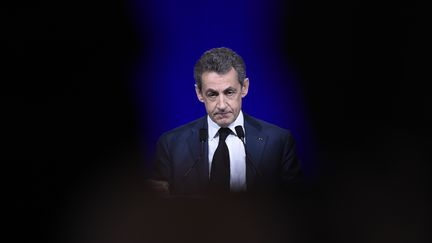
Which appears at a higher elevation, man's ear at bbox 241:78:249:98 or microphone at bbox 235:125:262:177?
man's ear at bbox 241:78:249:98

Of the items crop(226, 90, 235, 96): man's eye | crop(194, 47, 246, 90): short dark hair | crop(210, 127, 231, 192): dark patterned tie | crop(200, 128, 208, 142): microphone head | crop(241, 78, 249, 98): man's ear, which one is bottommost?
crop(210, 127, 231, 192): dark patterned tie

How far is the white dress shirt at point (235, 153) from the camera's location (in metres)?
2.17

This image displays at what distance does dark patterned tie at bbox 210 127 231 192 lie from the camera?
215 cm

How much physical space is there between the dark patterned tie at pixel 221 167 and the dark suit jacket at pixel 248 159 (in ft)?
0.09

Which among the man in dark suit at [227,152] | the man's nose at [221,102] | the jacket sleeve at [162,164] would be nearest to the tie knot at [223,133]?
the man in dark suit at [227,152]

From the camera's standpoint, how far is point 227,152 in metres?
2.17

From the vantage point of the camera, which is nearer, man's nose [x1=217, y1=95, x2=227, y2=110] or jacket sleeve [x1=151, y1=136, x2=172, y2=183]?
man's nose [x1=217, y1=95, x2=227, y2=110]

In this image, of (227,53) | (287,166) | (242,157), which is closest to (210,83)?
(227,53)

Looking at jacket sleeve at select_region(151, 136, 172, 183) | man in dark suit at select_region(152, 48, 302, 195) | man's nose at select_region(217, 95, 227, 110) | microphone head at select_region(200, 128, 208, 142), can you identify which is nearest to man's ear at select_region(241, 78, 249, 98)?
man in dark suit at select_region(152, 48, 302, 195)

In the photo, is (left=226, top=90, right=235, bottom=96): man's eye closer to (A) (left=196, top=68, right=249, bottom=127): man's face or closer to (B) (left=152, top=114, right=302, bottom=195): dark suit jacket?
(A) (left=196, top=68, right=249, bottom=127): man's face

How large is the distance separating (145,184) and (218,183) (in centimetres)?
32

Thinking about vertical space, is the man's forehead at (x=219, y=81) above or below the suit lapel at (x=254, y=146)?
above

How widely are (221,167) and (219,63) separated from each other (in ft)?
1.34

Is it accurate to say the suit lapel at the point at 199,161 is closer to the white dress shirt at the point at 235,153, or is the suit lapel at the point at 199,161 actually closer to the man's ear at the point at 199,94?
the white dress shirt at the point at 235,153
